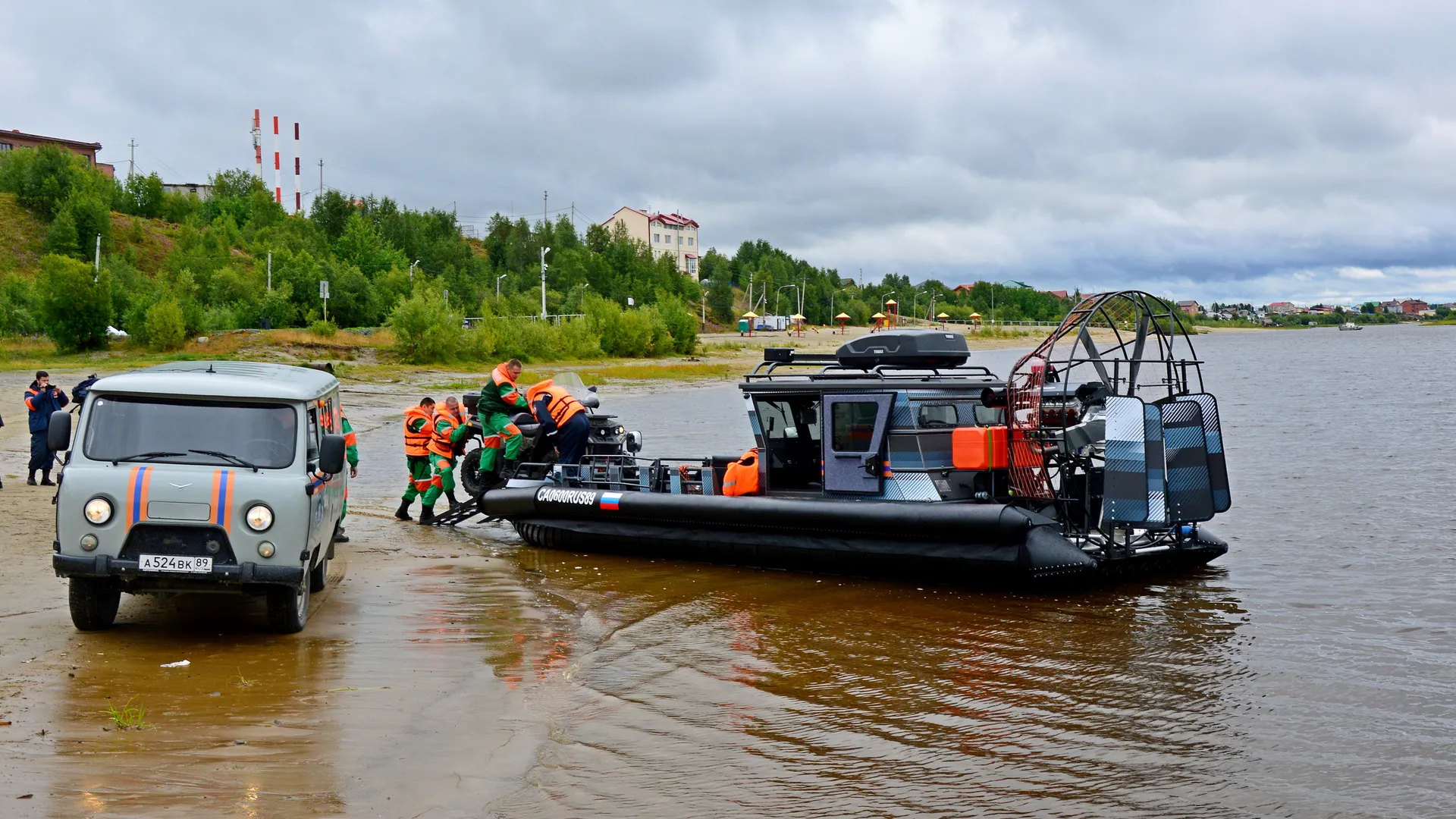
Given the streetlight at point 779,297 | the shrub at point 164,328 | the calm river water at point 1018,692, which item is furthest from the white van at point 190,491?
the streetlight at point 779,297

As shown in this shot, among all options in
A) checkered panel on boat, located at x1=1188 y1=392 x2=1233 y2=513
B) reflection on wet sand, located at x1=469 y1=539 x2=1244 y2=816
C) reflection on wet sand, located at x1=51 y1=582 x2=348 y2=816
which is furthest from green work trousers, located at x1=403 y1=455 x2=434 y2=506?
checkered panel on boat, located at x1=1188 y1=392 x2=1233 y2=513

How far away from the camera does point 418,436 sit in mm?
14312

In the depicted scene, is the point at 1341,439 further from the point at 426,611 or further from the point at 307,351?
the point at 307,351

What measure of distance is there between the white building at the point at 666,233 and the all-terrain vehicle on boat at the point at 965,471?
114 m

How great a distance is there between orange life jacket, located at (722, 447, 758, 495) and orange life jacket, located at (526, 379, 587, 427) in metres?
2.41

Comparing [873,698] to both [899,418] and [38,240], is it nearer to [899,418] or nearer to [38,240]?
[899,418]

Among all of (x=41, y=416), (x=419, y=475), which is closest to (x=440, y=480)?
(x=419, y=475)

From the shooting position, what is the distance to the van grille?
7.50 meters

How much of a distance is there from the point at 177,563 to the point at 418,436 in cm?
686

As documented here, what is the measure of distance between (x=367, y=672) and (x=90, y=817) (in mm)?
2614

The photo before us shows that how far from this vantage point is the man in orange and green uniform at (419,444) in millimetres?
14258

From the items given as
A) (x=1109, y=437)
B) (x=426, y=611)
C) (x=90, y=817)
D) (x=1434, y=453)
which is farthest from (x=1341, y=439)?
(x=90, y=817)

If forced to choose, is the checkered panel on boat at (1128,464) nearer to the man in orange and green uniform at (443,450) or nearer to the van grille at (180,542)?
the van grille at (180,542)

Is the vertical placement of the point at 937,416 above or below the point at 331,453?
above
